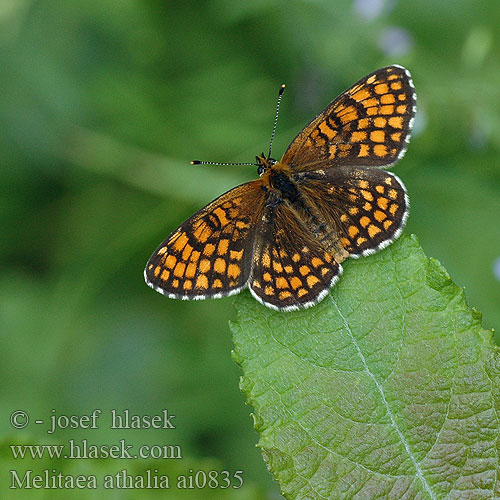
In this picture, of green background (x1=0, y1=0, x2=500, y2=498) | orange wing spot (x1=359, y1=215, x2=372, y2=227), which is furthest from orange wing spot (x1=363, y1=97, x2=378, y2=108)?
green background (x1=0, y1=0, x2=500, y2=498)

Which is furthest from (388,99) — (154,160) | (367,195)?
(154,160)

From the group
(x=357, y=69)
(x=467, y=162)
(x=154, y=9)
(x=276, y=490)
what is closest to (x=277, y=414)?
(x=276, y=490)

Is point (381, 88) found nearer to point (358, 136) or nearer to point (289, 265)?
point (358, 136)

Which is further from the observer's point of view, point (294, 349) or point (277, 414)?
point (294, 349)

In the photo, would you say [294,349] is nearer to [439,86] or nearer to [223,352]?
[223,352]

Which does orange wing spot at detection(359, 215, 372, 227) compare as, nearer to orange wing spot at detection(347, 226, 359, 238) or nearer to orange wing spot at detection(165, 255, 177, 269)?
orange wing spot at detection(347, 226, 359, 238)
